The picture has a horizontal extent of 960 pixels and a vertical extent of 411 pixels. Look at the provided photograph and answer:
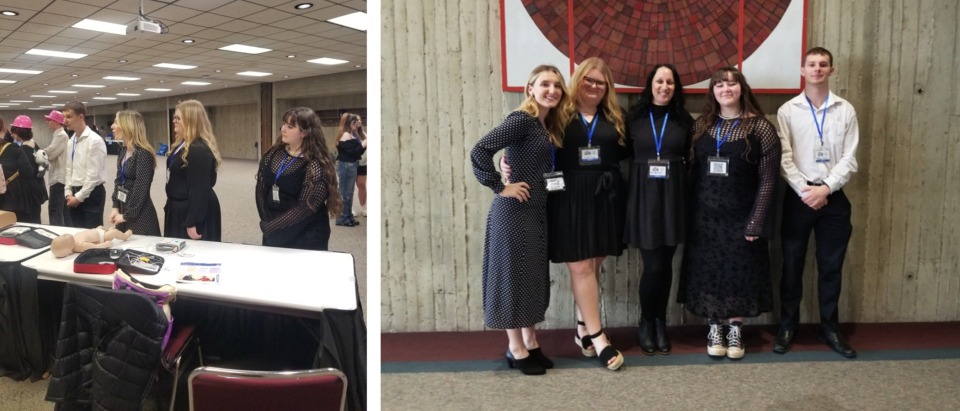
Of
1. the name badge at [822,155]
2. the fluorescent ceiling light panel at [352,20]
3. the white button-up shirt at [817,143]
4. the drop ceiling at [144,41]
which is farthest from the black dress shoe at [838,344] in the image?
the fluorescent ceiling light panel at [352,20]

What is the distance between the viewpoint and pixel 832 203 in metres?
2.39

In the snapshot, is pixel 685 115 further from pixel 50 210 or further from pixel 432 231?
pixel 50 210

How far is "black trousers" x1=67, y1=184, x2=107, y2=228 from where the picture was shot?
2.58 meters

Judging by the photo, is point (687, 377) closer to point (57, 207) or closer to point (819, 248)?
point (819, 248)

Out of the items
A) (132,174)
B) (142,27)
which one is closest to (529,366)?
(132,174)

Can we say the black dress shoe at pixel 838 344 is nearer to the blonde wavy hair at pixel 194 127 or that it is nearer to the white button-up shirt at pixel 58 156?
the blonde wavy hair at pixel 194 127

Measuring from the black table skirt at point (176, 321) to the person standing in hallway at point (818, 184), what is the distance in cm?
202

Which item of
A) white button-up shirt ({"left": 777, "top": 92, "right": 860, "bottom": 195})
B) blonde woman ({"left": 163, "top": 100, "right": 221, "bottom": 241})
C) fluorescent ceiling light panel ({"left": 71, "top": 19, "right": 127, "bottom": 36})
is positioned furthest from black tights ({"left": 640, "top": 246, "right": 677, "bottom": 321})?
fluorescent ceiling light panel ({"left": 71, "top": 19, "right": 127, "bottom": 36})

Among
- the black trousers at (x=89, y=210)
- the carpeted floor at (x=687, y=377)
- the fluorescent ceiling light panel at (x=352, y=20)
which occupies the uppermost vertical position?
the fluorescent ceiling light panel at (x=352, y=20)

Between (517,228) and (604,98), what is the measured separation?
662 mm

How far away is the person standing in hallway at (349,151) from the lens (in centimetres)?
309

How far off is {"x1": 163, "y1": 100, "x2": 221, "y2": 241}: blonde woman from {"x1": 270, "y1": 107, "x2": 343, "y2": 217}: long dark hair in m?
0.45

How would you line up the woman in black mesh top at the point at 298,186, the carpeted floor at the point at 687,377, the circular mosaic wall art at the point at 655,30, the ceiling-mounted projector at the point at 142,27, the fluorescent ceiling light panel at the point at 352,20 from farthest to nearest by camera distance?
the fluorescent ceiling light panel at the point at 352,20, the ceiling-mounted projector at the point at 142,27, the circular mosaic wall art at the point at 655,30, the woman in black mesh top at the point at 298,186, the carpeted floor at the point at 687,377

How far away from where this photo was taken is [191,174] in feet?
8.52
